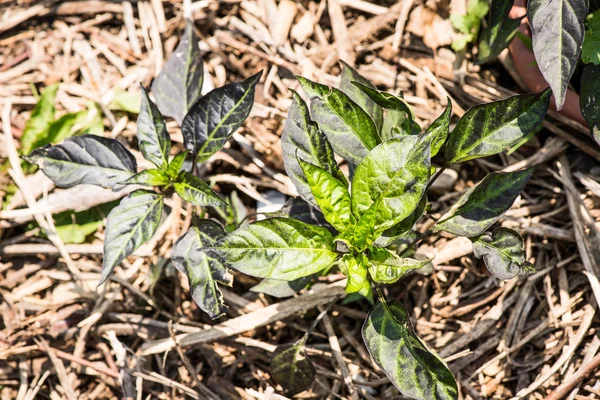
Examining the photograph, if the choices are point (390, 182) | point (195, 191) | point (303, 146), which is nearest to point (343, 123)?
point (303, 146)

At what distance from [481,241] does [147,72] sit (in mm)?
1867

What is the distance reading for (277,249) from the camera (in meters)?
1.67

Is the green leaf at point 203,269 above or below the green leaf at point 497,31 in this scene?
below

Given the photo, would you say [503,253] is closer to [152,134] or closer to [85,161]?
[152,134]

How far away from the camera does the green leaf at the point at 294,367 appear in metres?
2.14

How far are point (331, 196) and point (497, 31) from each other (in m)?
1.11

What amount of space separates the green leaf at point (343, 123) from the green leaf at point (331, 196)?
0.48ft

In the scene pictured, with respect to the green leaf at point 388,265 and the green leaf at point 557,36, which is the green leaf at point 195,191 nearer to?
the green leaf at point 388,265

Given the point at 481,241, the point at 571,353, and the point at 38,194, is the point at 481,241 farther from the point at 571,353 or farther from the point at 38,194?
the point at 38,194

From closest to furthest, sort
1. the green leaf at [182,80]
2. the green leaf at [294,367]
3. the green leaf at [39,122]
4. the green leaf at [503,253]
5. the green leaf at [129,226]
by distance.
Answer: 1. the green leaf at [503,253]
2. the green leaf at [129,226]
3. the green leaf at [294,367]
4. the green leaf at [182,80]
5. the green leaf at [39,122]

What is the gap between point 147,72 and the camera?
2832mm

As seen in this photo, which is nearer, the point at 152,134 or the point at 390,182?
the point at 390,182

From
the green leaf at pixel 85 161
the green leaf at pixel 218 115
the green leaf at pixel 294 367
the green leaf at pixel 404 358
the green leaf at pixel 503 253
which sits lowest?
the green leaf at pixel 294 367

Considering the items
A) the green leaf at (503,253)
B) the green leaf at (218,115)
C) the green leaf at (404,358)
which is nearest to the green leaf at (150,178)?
the green leaf at (218,115)
